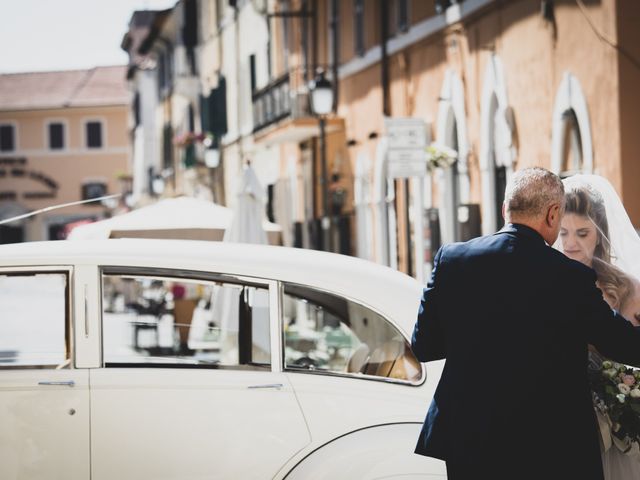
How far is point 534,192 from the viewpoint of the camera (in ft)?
14.5

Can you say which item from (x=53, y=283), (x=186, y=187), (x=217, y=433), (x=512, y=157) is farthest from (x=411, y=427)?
(x=186, y=187)

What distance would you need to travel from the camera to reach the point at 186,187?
47156 millimetres

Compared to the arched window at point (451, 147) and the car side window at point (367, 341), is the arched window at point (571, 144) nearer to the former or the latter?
the arched window at point (451, 147)

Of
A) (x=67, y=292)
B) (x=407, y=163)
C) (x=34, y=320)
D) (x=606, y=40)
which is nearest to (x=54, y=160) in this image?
(x=407, y=163)

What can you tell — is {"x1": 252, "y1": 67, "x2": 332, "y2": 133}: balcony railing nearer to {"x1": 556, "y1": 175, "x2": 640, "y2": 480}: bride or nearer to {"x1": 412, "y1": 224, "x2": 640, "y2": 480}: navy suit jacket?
{"x1": 556, "y1": 175, "x2": 640, "y2": 480}: bride

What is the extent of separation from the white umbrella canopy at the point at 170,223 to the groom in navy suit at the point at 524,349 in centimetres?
991

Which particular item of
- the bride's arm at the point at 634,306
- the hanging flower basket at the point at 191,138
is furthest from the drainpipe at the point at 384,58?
the hanging flower basket at the point at 191,138

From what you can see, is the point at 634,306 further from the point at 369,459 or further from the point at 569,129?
the point at 569,129

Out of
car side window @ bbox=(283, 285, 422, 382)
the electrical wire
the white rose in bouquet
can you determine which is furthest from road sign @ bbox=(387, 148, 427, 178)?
the white rose in bouquet

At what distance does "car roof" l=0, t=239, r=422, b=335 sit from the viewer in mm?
5453

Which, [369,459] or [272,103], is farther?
[272,103]

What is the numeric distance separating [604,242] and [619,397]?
23.8 inches

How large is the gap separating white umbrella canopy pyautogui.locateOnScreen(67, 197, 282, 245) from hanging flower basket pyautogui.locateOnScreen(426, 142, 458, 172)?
9.23ft

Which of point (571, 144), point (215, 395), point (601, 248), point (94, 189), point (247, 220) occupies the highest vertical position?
point (94, 189)
